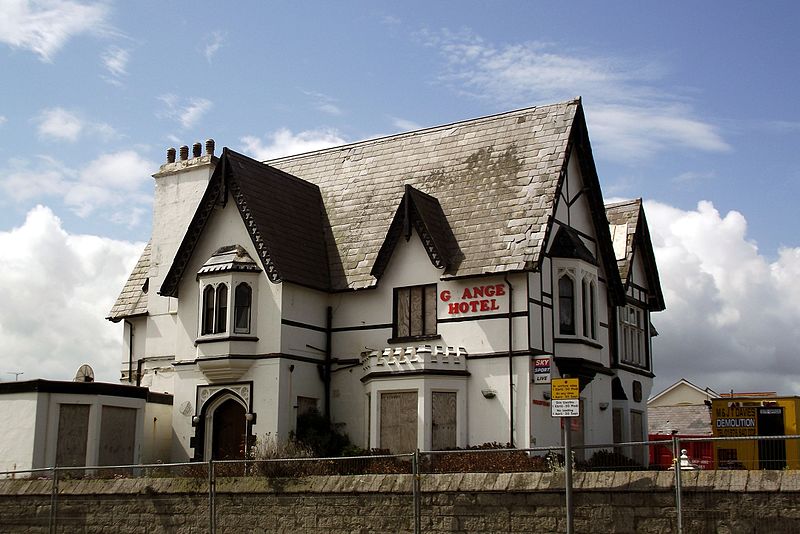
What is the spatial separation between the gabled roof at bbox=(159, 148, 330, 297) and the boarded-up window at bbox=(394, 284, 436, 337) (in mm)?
2782

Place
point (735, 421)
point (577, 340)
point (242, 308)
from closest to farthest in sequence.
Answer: point (577, 340) → point (242, 308) → point (735, 421)

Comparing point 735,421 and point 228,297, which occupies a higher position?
point 228,297

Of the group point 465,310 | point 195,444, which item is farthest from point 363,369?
point 195,444

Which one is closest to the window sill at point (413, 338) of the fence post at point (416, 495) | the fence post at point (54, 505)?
the fence post at point (54, 505)

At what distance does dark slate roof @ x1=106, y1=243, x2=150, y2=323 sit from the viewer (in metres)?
38.6

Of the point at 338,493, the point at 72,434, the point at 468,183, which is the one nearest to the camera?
the point at 338,493

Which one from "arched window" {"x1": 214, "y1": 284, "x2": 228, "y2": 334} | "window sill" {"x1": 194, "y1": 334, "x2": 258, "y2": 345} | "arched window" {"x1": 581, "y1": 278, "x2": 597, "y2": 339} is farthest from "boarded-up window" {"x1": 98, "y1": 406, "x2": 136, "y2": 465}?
"arched window" {"x1": 581, "y1": 278, "x2": 597, "y2": 339}

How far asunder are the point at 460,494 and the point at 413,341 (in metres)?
13.6

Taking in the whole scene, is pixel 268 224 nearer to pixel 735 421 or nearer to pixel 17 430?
pixel 17 430

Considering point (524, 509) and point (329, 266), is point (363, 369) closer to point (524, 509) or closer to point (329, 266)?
point (329, 266)

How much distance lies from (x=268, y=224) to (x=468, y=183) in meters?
6.81

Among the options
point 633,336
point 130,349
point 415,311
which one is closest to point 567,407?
point 415,311

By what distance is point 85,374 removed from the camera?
35.7 metres

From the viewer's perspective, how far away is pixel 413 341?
107ft
